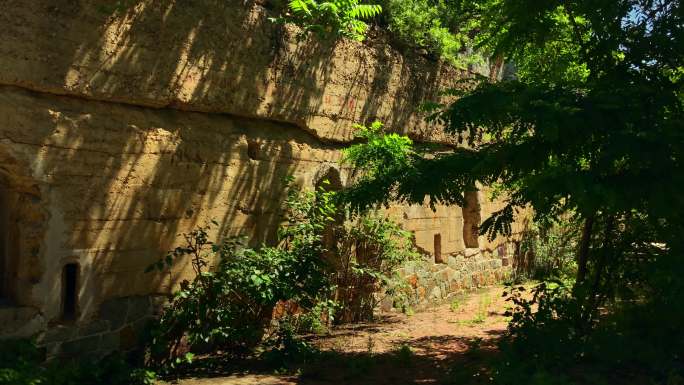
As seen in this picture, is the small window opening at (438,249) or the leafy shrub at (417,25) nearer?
the small window opening at (438,249)

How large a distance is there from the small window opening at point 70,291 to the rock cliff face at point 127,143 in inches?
0.6

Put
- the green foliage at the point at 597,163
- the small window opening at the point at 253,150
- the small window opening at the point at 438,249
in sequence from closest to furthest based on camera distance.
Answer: the green foliage at the point at 597,163
the small window opening at the point at 253,150
the small window opening at the point at 438,249

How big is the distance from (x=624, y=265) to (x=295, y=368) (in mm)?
3209

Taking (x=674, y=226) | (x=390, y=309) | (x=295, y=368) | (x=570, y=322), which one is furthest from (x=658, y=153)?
(x=390, y=309)

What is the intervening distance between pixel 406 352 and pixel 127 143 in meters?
3.28

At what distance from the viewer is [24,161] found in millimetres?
5191

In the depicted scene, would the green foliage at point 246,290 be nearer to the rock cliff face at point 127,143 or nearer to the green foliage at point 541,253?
the rock cliff face at point 127,143

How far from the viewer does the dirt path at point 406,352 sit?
5.97 metres

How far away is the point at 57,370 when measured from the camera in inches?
201

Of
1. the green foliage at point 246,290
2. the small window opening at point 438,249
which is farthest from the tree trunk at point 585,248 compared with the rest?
the small window opening at point 438,249

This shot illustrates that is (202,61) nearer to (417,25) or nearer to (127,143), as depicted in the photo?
(127,143)

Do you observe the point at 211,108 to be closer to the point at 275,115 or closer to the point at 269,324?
the point at 275,115

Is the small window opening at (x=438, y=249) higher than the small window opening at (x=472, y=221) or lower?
lower

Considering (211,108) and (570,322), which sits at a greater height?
(211,108)
